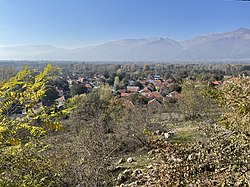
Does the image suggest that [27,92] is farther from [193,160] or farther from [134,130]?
[134,130]

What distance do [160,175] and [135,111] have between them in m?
12.0

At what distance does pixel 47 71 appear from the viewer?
2.28 meters

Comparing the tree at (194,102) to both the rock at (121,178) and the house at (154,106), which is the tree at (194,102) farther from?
the rock at (121,178)

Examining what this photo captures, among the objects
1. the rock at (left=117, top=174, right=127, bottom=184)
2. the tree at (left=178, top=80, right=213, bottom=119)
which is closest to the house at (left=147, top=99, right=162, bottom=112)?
the tree at (left=178, top=80, right=213, bottom=119)

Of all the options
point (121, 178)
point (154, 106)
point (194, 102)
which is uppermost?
point (194, 102)

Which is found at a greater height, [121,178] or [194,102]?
[194,102]

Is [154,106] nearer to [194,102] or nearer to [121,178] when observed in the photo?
[194,102]

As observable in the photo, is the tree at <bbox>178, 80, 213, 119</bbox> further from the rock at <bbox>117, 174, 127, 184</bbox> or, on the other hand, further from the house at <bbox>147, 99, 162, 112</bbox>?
the rock at <bbox>117, 174, 127, 184</bbox>

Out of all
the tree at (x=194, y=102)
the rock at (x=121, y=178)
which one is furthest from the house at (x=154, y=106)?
the rock at (x=121, y=178)

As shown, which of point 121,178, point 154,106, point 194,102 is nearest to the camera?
point 121,178

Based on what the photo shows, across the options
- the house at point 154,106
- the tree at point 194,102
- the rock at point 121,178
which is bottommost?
the house at point 154,106

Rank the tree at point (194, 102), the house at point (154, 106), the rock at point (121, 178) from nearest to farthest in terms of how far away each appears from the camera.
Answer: the rock at point (121, 178)
the tree at point (194, 102)
the house at point (154, 106)

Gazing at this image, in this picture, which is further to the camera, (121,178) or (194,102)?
(194,102)

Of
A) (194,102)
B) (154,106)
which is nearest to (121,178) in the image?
(194,102)
